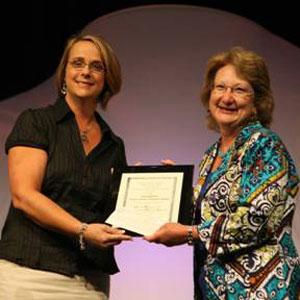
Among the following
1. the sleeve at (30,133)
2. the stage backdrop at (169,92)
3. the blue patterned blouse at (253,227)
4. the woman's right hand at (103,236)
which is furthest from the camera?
the stage backdrop at (169,92)

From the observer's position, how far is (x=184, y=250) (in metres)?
3.45

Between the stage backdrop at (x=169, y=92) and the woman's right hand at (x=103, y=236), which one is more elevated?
the stage backdrop at (x=169, y=92)

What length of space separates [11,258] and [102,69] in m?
0.66

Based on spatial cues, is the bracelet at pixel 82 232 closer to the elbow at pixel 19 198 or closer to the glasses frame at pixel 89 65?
the elbow at pixel 19 198

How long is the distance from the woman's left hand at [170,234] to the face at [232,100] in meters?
0.35

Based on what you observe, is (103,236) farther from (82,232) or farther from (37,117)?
(37,117)

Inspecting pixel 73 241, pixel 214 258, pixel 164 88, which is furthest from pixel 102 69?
pixel 164 88

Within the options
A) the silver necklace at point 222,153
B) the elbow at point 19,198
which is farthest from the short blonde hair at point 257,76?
the elbow at point 19,198

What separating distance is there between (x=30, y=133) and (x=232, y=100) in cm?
60

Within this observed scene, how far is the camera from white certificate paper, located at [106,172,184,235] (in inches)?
74.7

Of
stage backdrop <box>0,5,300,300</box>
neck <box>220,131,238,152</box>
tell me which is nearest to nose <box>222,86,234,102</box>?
neck <box>220,131,238,152</box>

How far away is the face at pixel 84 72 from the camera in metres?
2.11

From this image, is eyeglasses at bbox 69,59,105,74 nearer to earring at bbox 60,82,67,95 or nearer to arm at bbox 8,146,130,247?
earring at bbox 60,82,67,95

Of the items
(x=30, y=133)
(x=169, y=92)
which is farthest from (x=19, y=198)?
(x=169, y=92)
